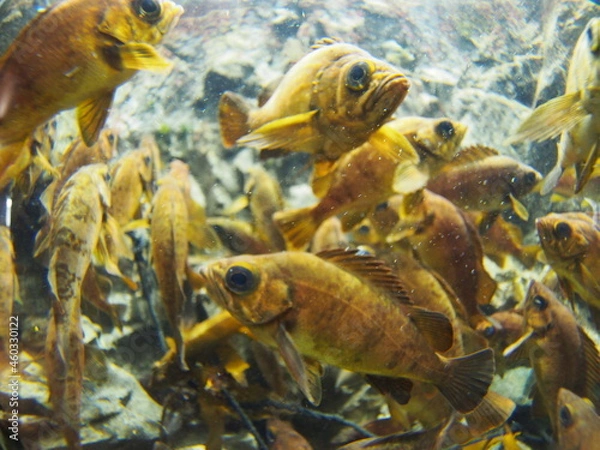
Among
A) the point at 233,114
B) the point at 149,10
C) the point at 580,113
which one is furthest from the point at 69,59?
the point at 580,113

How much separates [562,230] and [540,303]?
436mm

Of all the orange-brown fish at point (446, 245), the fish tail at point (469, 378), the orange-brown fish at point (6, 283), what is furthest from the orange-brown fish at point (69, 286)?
the orange-brown fish at point (446, 245)

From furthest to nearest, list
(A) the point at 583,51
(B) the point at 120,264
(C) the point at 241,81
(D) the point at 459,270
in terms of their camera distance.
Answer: (C) the point at 241,81 < (B) the point at 120,264 < (D) the point at 459,270 < (A) the point at 583,51

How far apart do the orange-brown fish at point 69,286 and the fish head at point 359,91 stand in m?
1.19

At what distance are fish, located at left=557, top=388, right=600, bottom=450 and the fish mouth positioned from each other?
1.68 metres

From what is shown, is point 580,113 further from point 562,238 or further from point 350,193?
point 350,193

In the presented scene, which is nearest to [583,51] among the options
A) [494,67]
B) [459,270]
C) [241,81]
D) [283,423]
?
[459,270]

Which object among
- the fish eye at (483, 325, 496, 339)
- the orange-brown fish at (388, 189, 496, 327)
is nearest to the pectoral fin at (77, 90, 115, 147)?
the orange-brown fish at (388, 189, 496, 327)

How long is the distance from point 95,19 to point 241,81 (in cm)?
220

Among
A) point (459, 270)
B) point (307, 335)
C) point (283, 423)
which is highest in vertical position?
point (307, 335)

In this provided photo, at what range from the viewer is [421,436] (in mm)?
1941

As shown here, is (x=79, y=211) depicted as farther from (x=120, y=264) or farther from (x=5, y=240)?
(x=120, y=264)

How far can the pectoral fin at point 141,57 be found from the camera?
162cm

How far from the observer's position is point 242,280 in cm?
160
